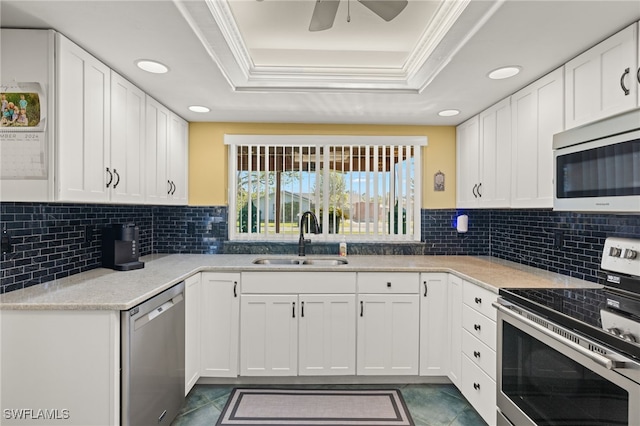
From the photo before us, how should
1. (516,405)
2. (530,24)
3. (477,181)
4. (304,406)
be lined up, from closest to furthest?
(530,24) → (516,405) → (304,406) → (477,181)

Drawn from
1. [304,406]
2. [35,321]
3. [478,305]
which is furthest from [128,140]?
[478,305]

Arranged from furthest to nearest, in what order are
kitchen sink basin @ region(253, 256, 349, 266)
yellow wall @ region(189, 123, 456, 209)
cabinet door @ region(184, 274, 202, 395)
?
yellow wall @ region(189, 123, 456, 209) → kitchen sink basin @ region(253, 256, 349, 266) → cabinet door @ region(184, 274, 202, 395)

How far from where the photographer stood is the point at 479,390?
2094 millimetres

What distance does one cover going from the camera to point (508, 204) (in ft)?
7.80

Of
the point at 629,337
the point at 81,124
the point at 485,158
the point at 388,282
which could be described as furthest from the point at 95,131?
the point at 485,158

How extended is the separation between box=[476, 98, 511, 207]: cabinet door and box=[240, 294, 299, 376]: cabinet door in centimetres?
166

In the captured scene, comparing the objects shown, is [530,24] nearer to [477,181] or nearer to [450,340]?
[477,181]

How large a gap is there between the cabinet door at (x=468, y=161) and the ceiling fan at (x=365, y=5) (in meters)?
1.57

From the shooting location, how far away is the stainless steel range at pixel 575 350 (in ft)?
3.88

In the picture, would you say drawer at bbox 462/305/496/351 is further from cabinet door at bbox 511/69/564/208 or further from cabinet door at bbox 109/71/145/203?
cabinet door at bbox 109/71/145/203

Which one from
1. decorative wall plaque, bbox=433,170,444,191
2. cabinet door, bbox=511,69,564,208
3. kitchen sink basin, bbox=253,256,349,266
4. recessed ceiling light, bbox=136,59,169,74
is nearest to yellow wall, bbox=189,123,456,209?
decorative wall plaque, bbox=433,170,444,191

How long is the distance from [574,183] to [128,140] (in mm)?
2533

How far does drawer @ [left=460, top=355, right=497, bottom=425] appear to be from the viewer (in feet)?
6.41

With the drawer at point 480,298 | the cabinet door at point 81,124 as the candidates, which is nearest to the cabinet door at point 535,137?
Result: the drawer at point 480,298
